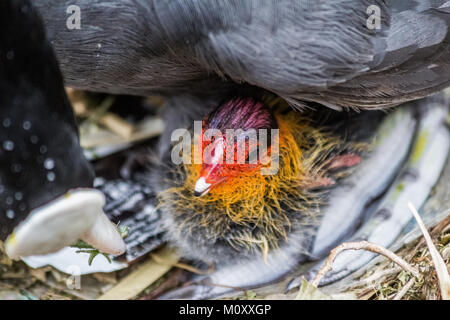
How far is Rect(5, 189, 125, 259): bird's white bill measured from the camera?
0.86m

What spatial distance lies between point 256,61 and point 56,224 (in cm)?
44

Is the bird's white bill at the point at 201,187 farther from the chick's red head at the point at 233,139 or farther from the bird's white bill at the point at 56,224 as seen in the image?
the bird's white bill at the point at 56,224

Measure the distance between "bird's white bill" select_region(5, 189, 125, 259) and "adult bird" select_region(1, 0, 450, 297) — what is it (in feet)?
1.23

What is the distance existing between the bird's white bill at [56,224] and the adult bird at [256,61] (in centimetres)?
37

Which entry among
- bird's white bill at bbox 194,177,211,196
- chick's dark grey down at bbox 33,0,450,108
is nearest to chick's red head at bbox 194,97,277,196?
bird's white bill at bbox 194,177,211,196

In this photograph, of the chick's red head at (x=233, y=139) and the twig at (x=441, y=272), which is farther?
the chick's red head at (x=233, y=139)

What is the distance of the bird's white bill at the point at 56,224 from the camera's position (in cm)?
86

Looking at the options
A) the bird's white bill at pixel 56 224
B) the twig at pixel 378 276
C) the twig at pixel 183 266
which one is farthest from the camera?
the twig at pixel 183 266

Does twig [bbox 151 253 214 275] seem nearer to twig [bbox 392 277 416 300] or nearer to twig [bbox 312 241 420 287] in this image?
twig [bbox 312 241 420 287]

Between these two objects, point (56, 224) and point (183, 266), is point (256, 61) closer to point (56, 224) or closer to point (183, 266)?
point (56, 224)

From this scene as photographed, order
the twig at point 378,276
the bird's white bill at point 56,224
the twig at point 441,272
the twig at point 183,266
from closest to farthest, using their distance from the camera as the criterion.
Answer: the bird's white bill at point 56,224, the twig at point 441,272, the twig at point 378,276, the twig at point 183,266

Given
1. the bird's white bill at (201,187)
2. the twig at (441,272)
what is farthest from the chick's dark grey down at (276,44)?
the twig at (441,272)
